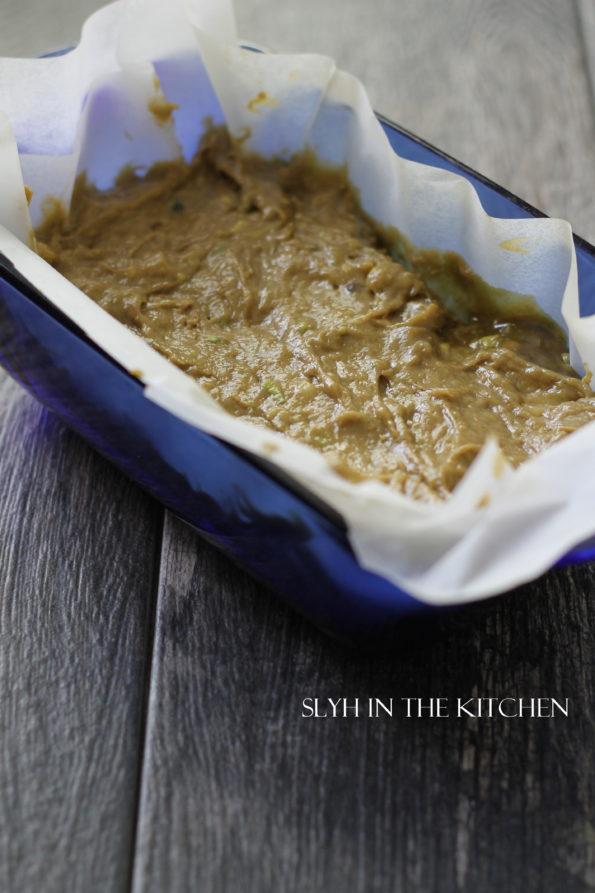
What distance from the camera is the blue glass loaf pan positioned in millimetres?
1166

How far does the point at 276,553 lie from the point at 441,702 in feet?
1.03

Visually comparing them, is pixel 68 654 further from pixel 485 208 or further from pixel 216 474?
pixel 485 208

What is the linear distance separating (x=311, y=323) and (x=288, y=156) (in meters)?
0.42

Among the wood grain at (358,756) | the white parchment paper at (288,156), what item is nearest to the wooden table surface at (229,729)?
the wood grain at (358,756)

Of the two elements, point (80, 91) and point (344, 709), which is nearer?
point (344, 709)

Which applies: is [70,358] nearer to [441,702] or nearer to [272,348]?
[272,348]

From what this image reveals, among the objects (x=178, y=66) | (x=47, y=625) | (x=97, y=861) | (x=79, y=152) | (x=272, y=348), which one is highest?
(x=178, y=66)

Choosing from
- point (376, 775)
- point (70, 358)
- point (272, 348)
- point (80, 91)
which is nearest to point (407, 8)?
point (80, 91)

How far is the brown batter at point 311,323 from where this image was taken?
1397 mm

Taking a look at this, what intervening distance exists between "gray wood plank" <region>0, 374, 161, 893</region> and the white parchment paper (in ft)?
1.19

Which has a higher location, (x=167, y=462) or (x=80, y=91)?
(x=80, y=91)

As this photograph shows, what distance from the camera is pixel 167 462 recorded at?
132 centimetres

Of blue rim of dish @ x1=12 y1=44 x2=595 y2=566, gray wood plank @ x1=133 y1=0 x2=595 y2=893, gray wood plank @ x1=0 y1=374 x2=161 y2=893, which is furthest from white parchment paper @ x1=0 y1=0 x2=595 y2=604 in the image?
gray wood plank @ x1=0 y1=374 x2=161 y2=893

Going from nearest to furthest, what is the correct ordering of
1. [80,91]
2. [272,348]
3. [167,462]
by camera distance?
[167,462] < [272,348] < [80,91]
